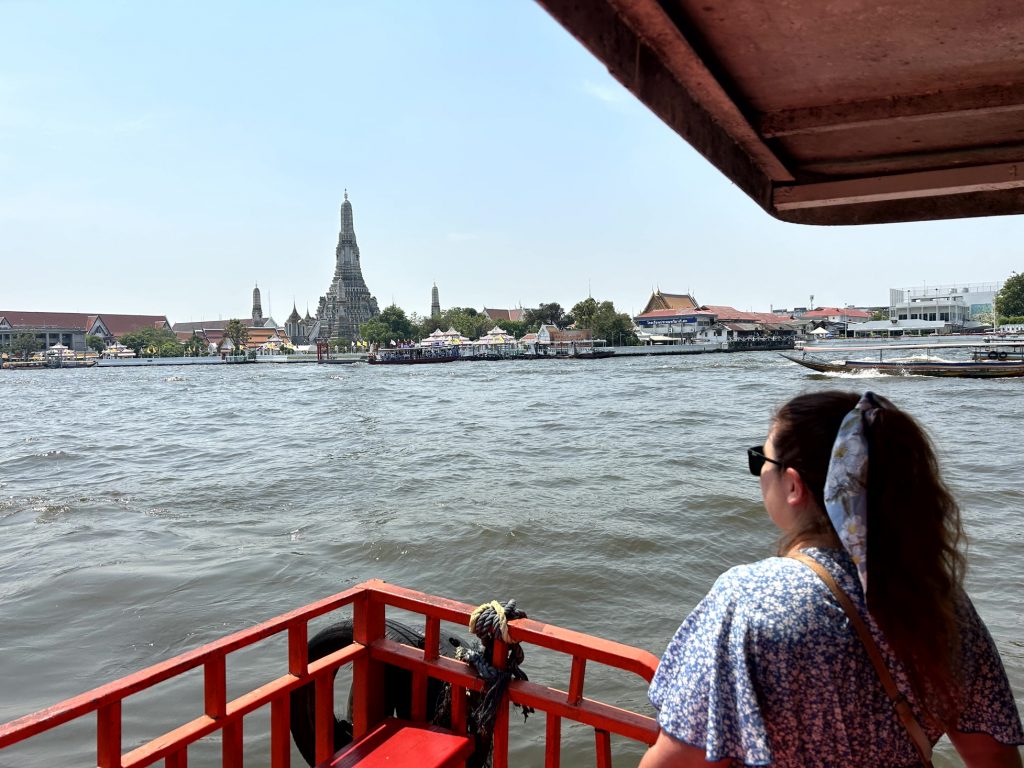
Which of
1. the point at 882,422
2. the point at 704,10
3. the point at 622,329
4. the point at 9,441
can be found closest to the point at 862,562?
the point at 882,422

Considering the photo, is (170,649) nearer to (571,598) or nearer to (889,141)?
(571,598)

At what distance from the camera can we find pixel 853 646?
930 mm

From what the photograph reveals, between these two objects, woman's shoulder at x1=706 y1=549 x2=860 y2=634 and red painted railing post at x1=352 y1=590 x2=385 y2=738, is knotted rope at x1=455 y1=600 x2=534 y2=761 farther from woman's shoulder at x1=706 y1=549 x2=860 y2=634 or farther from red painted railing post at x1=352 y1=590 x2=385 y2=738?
woman's shoulder at x1=706 y1=549 x2=860 y2=634

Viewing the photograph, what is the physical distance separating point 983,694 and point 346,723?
248cm

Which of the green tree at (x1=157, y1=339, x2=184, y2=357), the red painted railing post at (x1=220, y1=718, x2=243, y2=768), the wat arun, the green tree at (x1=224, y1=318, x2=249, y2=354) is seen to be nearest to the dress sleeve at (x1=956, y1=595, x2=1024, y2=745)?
the red painted railing post at (x1=220, y1=718, x2=243, y2=768)

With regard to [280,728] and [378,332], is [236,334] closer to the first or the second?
[378,332]

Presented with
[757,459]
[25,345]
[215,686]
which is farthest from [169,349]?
[757,459]

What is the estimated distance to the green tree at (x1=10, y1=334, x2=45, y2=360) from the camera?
270 ft

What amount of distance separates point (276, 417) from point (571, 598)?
17802 mm

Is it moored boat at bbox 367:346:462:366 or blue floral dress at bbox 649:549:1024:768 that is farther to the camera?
moored boat at bbox 367:346:462:366

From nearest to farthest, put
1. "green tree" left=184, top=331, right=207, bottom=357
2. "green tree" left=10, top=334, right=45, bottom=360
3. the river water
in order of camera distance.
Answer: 1. the river water
2. "green tree" left=10, top=334, right=45, bottom=360
3. "green tree" left=184, top=331, right=207, bottom=357

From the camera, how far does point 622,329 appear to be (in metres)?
75.2

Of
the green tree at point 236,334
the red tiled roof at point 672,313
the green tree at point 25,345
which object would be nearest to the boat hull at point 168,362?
the green tree at point 236,334

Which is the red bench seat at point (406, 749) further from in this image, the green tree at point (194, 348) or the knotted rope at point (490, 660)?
the green tree at point (194, 348)
